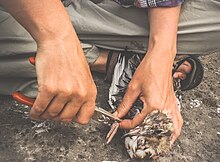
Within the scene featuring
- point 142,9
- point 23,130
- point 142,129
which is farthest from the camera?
point 142,9

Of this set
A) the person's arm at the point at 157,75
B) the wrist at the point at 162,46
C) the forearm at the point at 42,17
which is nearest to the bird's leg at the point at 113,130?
the person's arm at the point at 157,75

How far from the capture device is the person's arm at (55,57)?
46.1 inches

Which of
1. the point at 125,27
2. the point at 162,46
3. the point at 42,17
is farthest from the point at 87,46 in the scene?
the point at 42,17

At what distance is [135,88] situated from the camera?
1.52m

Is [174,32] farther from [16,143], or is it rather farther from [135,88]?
[16,143]

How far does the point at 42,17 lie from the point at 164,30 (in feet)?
1.71

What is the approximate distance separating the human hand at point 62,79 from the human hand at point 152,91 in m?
0.27

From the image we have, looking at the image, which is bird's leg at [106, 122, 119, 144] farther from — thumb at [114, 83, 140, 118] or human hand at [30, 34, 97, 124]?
human hand at [30, 34, 97, 124]

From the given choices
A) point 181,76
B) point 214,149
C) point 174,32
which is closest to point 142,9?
point 174,32

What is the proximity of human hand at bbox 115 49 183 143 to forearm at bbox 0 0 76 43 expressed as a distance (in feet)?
1.26

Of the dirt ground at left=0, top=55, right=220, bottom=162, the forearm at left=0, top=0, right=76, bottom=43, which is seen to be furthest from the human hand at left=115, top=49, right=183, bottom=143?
the forearm at left=0, top=0, right=76, bottom=43

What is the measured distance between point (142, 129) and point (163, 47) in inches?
11.7

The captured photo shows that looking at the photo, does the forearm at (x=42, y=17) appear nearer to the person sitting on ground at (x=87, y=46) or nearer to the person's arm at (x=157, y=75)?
the person sitting on ground at (x=87, y=46)

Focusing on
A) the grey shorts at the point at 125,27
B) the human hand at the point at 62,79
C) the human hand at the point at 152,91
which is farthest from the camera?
the grey shorts at the point at 125,27
